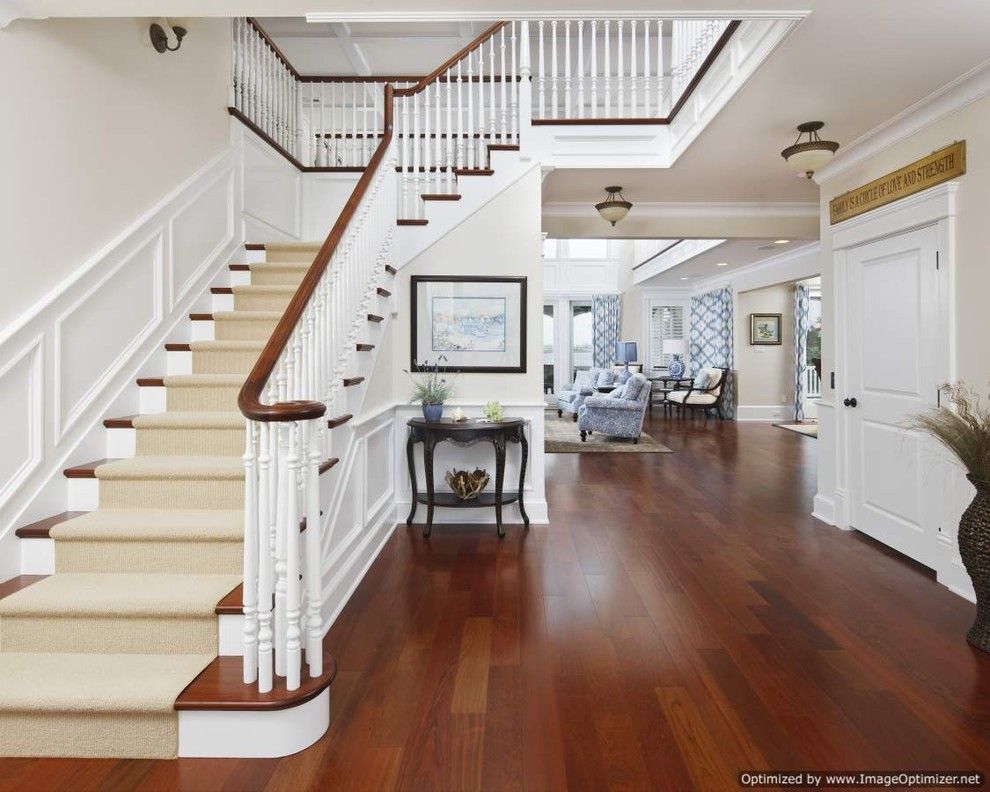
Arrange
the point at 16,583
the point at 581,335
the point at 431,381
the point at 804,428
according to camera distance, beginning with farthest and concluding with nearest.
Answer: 1. the point at 581,335
2. the point at 804,428
3. the point at 431,381
4. the point at 16,583

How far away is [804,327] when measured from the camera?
10.3 metres

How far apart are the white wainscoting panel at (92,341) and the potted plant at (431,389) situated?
152 centimetres

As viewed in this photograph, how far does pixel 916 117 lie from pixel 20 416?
15.7 feet

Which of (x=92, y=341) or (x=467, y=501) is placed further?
(x=467, y=501)

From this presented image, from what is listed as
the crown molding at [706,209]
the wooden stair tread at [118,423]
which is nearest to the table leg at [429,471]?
the wooden stair tread at [118,423]

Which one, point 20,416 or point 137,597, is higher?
point 20,416

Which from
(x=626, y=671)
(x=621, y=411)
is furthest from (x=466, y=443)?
(x=621, y=411)

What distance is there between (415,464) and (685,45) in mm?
3958

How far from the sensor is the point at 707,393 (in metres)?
10.6

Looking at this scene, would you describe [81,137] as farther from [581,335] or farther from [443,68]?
[581,335]

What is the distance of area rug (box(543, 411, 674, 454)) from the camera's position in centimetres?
737

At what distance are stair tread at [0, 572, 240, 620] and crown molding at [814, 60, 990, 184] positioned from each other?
413cm

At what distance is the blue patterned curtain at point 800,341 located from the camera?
10234mm

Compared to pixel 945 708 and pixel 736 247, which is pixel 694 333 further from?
pixel 945 708
